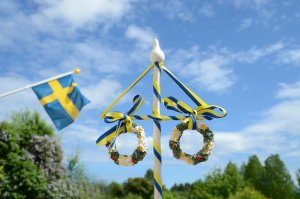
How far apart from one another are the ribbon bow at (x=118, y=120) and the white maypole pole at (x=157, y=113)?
1.13 ft

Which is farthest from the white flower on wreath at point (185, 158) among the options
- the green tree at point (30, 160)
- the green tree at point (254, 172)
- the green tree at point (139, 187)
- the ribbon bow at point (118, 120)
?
the green tree at point (139, 187)

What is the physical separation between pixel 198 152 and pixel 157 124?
0.78 metres

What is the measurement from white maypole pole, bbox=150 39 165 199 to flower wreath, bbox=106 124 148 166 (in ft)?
0.59

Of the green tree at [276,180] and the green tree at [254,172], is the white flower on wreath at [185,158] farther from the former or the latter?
the green tree at [254,172]

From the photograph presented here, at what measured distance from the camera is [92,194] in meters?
28.0

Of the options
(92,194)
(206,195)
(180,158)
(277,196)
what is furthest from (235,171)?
(180,158)

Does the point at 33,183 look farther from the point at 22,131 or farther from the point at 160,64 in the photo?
the point at 160,64

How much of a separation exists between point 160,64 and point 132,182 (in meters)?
43.9

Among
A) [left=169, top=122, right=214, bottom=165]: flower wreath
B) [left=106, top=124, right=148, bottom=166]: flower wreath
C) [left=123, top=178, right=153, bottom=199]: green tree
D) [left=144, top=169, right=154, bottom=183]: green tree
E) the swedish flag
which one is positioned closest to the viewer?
[left=106, top=124, right=148, bottom=166]: flower wreath

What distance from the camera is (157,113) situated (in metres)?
7.04

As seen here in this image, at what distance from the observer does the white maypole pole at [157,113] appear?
6.82 meters

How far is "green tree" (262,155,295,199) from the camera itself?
4562cm

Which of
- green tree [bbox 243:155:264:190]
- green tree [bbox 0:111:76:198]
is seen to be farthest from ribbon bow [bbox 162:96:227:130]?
green tree [bbox 243:155:264:190]

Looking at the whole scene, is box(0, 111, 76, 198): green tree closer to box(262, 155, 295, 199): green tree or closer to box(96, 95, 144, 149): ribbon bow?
box(96, 95, 144, 149): ribbon bow
